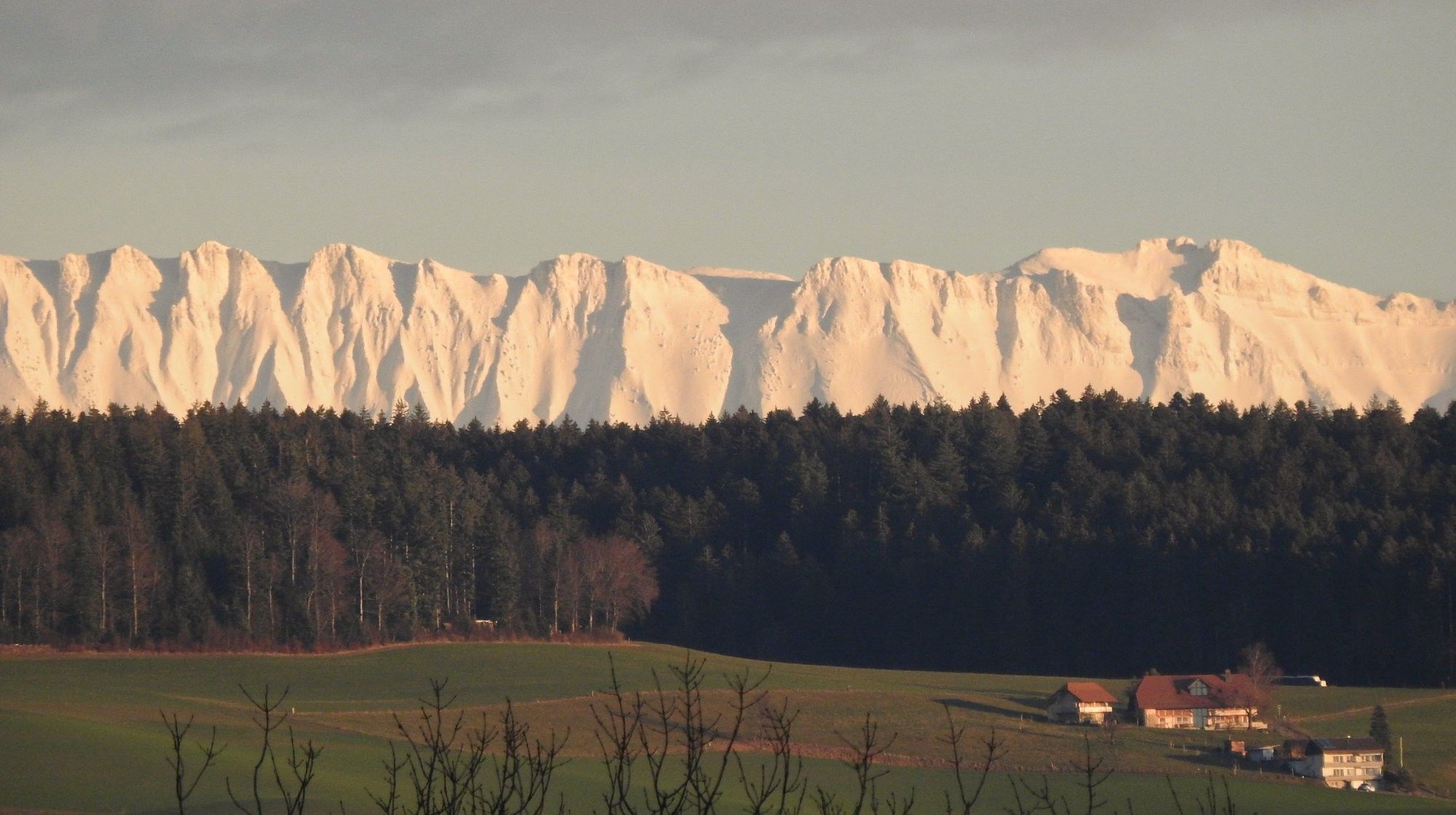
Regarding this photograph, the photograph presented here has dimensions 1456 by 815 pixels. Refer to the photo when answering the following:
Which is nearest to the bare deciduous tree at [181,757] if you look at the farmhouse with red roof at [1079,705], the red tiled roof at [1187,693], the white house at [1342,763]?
the farmhouse with red roof at [1079,705]

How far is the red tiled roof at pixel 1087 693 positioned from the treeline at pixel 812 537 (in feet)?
69.5

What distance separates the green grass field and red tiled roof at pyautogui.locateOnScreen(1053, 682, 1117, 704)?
142 cm

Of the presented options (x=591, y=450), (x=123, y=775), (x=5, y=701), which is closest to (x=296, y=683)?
(x=5, y=701)

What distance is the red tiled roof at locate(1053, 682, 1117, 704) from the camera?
71250mm

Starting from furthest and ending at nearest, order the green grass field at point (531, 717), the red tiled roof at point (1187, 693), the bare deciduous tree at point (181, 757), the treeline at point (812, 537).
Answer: the treeline at point (812, 537), the red tiled roof at point (1187, 693), the green grass field at point (531, 717), the bare deciduous tree at point (181, 757)

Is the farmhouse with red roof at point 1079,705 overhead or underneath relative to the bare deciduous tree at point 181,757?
underneath

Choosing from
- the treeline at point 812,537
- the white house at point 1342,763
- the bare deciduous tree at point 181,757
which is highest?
the treeline at point 812,537

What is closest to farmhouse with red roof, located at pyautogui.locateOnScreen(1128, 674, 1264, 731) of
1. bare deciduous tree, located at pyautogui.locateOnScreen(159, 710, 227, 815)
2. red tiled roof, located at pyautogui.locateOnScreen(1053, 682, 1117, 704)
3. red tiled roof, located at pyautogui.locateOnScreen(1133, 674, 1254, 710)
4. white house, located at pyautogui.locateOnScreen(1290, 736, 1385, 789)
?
red tiled roof, located at pyautogui.locateOnScreen(1133, 674, 1254, 710)

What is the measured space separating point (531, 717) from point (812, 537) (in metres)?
55.1

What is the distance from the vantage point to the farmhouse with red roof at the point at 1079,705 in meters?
70.6

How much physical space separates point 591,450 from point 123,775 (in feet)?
285

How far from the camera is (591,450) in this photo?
Result: 13388cm

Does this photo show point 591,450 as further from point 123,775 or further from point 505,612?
point 123,775

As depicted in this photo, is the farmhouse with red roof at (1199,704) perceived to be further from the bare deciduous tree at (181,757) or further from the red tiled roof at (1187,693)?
the bare deciduous tree at (181,757)
